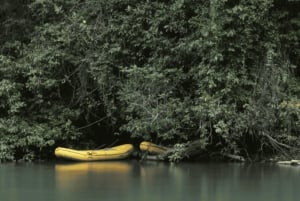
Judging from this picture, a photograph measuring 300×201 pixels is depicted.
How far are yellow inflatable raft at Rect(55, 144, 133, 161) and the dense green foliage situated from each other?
428 mm

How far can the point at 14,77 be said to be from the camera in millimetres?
15430

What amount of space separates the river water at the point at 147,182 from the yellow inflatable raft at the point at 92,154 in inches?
12.2

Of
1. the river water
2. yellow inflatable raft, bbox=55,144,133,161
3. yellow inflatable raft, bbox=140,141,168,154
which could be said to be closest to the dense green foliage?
yellow inflatable raft, bbox=140,141,168,154

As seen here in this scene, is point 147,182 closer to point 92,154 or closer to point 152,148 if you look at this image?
point 152,148

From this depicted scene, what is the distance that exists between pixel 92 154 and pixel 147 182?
3818 millimetres

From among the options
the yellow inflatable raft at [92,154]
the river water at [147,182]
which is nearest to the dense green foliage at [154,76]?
the yellow inflatable raft at [92,154]

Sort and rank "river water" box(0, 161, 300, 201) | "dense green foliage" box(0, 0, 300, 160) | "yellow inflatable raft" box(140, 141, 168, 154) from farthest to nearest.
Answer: "yellow inflatable raft" box(140, 141, 168, 154), "dense green foliage" box(0, 0, 300, 160), "river water" box(0, 161, 300, 201)

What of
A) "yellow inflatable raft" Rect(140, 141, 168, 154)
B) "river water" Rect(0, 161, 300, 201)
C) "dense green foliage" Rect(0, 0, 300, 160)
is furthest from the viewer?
"yellow inflatable raft" Rect(140, 141, 168, 154)

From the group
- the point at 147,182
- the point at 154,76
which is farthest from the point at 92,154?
the point at 147,182

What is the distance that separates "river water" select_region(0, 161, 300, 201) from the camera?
31.4 feet

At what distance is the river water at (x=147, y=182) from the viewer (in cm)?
956

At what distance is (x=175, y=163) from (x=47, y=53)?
15.3 feet

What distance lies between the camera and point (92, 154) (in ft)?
48.0

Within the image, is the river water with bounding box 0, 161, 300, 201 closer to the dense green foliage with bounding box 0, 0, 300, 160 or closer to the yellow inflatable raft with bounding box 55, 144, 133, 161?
the yellow inflatable raft with bounding box 55, 144, 133, 161
